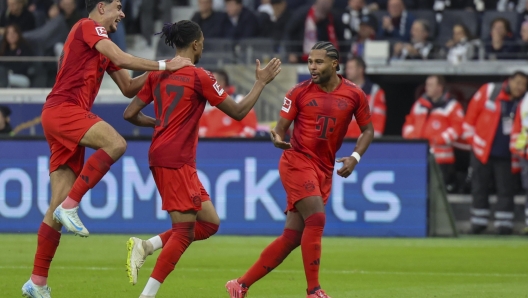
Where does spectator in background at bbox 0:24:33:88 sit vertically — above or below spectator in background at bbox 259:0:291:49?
below

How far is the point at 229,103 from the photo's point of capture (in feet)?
26.2

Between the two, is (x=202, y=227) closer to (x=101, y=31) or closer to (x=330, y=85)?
(x=330, y=85)

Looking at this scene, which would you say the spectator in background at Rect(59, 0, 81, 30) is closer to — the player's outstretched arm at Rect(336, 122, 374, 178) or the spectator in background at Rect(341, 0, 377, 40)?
the spectator in background at Rect(341, 0, 377, 40)

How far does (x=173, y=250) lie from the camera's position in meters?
7.80

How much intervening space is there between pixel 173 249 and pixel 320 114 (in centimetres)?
163

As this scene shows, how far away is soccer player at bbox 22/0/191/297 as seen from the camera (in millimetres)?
8031

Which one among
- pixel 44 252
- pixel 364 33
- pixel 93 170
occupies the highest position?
pixel 364 33

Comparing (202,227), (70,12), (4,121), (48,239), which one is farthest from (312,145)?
(70,12)

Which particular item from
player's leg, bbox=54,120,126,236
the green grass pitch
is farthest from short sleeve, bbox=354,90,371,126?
player's leg, bbox=54,120,126,236

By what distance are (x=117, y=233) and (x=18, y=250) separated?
231cm

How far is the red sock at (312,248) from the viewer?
8008 mm

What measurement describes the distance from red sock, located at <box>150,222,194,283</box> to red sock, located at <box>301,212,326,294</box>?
0.89 meters

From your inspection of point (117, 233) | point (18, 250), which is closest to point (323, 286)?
point (18, 250)

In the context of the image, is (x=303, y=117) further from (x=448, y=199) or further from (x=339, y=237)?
(x=448, y=199)
